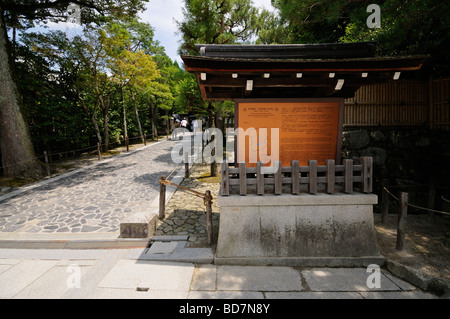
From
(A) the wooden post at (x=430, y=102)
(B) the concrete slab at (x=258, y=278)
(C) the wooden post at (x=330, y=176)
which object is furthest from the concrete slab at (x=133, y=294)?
(A) the wooden post at (x=430, y=102)

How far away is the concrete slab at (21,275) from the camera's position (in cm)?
349

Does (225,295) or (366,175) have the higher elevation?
(366,175)

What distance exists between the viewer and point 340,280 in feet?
12.3

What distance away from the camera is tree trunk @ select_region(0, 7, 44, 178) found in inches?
370

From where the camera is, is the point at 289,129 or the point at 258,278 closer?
the point at 258,278

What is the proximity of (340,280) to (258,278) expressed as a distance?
1479mm

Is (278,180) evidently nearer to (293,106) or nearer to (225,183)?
(225,183)

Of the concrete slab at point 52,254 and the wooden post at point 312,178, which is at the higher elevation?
the wooden post at point 312,178

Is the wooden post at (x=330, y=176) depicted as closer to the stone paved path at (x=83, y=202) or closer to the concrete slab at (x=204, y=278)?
the concrete slab at (x=204, y=278)

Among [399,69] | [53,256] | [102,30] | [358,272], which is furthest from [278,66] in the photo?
[102,30]

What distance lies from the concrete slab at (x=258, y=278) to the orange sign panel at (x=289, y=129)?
92.9 inches

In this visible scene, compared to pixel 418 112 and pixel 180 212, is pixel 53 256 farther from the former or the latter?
pixel 418 112

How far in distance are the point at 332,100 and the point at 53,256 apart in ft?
23.6

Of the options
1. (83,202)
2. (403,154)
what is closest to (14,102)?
(83,202)
